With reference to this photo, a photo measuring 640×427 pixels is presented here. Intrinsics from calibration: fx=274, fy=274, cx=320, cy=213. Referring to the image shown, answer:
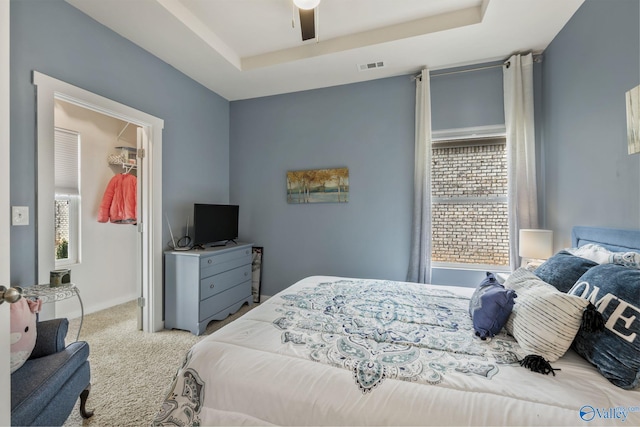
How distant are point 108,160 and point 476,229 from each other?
472 centimetres

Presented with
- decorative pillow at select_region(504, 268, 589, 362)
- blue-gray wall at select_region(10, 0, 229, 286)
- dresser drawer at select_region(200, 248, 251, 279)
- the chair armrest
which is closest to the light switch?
blue-gray wall at select_region(10, 0, 229, 286)

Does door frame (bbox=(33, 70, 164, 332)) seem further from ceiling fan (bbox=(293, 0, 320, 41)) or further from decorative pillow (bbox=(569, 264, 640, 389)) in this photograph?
decorative pillow (bbox=(569, 264, 640, 389))

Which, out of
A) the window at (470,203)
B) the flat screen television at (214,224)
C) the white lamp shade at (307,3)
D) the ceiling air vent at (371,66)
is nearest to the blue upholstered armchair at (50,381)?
the flat screen television at (214,224)

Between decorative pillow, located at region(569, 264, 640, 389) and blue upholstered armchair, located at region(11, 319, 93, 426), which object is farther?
blue upholstered armchair, located at region(11, 319, 93, 426)

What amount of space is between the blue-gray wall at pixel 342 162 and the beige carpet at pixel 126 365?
134 cm

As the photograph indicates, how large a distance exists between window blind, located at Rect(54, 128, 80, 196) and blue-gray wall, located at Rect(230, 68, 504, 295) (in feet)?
6.00

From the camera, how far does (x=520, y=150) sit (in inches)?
109

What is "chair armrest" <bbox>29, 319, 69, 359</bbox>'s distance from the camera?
1.44 m

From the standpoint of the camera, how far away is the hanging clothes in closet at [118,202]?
3426 millimetres

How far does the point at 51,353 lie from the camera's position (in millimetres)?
1460

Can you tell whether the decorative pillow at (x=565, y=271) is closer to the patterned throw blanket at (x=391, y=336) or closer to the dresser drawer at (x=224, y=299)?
the patterned throw blanket at (x=391, y=336)

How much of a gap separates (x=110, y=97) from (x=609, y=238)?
394 centimetres

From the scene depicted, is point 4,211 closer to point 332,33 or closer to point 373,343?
point 373,343

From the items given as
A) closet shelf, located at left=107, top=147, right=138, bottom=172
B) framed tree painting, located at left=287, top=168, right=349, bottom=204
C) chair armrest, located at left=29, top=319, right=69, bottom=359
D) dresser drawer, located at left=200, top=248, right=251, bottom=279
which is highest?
closet shelf, located at left=107, top=147, right=138, bottom=172
